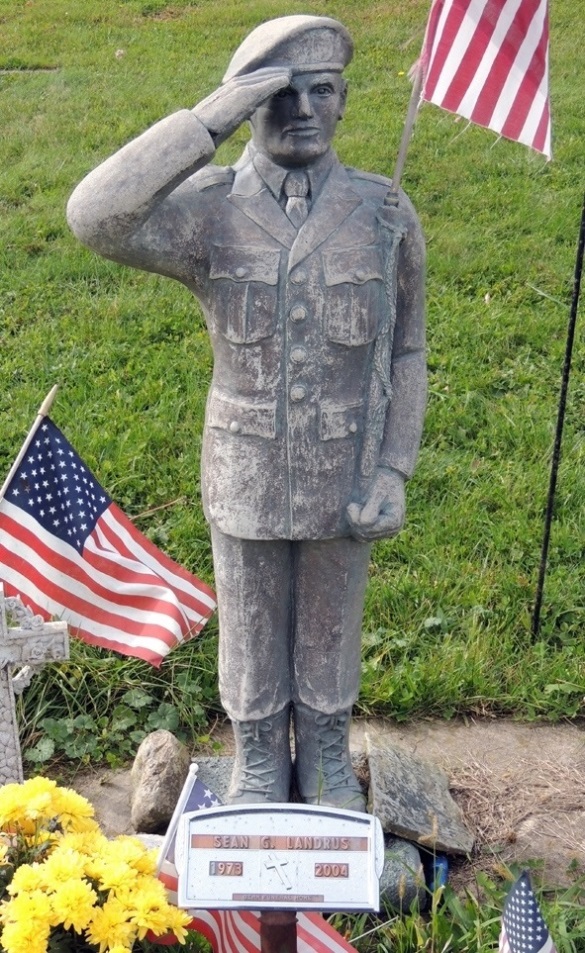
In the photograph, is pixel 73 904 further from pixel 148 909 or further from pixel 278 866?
pixel 278 866

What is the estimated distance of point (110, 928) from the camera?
111 inches

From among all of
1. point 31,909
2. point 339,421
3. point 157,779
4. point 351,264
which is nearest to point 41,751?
point 157,779

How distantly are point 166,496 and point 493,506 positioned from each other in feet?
5.59

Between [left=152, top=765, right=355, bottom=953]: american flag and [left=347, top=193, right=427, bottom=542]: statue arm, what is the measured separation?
34.7 inches

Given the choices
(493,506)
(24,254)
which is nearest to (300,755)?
(493,506)

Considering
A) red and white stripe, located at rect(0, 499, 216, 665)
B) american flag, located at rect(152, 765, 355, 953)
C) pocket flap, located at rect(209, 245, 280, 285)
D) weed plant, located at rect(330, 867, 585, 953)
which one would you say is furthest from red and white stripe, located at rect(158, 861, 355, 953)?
pocket flap, located at rect(209, 245, 280, 285)

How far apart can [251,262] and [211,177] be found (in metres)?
0.25

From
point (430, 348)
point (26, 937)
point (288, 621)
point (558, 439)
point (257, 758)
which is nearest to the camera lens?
point (26, 937)

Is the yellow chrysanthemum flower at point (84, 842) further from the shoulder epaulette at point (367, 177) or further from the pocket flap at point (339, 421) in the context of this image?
the shoulder epaulette at point (367, 177)

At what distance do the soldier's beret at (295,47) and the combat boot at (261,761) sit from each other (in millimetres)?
1904

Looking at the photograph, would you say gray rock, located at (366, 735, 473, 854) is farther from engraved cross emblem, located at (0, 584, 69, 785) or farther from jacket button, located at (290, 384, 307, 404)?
jacket button, located at (290, 384, 307, 404)

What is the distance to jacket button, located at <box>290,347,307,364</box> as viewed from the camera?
3000mm

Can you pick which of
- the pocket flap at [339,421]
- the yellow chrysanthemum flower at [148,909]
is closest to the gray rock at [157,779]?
the yellow chrysanthemum flower at [148,909]

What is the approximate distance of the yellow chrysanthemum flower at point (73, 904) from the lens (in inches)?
109
